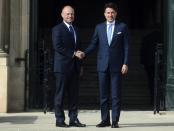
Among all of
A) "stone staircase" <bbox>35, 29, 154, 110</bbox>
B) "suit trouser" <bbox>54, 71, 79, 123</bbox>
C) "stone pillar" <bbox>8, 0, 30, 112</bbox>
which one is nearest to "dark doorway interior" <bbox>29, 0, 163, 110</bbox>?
"stone staircase" <bbox>35, 29, 154, 110</bbox>

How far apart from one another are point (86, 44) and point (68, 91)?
8750mm

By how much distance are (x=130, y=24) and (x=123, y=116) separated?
1115 centimetres

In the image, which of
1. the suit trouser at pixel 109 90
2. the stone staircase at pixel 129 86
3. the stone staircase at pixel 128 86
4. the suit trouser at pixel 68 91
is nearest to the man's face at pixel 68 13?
the suit trouser at pixel 68 91

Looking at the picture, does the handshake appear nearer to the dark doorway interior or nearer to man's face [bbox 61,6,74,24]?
man's face [bbox 61,6,74,24]

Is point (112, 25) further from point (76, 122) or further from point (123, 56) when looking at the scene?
point (76, 122)

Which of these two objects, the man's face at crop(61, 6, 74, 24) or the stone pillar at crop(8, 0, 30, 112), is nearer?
the man's face at crop(61, 6, 74, 24)

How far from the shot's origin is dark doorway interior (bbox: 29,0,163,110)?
14.9 meters

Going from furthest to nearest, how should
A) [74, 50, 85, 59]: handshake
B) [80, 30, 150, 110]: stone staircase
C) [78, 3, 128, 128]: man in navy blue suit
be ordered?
[80, 30, 150, 110]: stone staircase
[78, 3, 128, 128]: man in navy blue suit
[74, 50, 85, 59]: handshake

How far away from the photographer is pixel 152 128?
1205 centimetres

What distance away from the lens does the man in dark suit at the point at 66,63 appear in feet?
38.7

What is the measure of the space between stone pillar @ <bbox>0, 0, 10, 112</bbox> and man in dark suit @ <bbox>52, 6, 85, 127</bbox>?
2.40 metres

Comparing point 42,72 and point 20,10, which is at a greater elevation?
point 20,10

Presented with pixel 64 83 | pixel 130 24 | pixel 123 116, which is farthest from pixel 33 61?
pixel 130 24

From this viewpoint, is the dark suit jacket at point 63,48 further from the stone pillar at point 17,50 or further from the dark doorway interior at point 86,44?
the stone pillar at point 17,50
